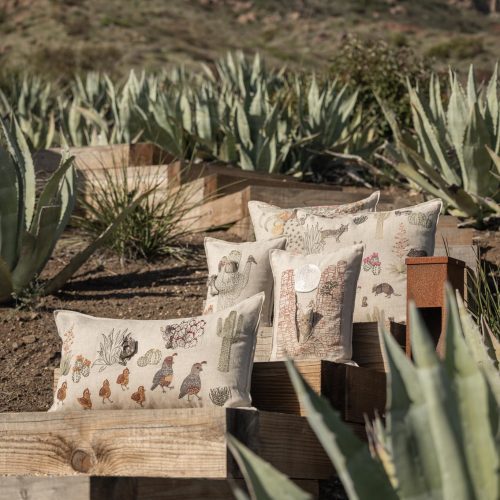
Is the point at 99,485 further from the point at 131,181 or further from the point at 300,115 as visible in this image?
the point at 300,115

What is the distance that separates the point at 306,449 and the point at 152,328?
26.3 inches

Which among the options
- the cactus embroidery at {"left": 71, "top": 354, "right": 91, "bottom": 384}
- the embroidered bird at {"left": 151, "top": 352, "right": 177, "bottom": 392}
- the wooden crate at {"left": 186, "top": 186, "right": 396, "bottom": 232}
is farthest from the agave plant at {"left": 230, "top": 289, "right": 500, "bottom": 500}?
the wooden crate at {"left": 186, "top": 186, "right": 396, "bottom": 232}

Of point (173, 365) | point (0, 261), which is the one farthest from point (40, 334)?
point (173, 365)

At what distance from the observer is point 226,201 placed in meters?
6.99

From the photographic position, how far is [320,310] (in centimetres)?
381

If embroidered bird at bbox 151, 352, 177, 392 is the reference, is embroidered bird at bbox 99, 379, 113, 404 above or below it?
below

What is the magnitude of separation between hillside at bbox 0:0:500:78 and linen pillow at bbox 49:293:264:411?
17722 millimetres

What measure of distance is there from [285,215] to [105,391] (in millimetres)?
1270

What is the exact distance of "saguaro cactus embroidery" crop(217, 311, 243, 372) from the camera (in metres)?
3.44

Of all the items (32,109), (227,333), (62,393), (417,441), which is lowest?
(32,109)

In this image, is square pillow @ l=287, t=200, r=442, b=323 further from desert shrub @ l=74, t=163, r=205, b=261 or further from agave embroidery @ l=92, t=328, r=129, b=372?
desert shrub @ l=74, t=163, r=205, b=261

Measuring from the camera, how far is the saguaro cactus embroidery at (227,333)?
3439 millimetres

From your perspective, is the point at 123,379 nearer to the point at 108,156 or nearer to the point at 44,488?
the point at 44,488

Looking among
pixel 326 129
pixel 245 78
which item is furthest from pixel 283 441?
pixel 245 78
